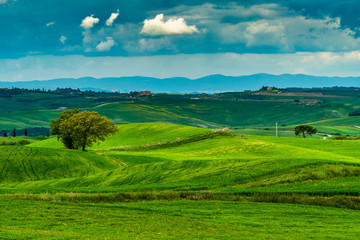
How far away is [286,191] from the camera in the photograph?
132 feet

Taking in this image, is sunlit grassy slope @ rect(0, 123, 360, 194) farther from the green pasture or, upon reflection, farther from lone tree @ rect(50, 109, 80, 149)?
lone tree @ rect(50, 109, 80, 149)

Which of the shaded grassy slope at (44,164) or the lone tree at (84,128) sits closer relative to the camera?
the shaded grassy slope at (44,164)

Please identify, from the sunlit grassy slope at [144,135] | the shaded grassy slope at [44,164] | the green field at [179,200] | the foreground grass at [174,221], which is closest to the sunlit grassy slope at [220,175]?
the green field at [179,200]

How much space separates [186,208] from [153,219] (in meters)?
5.13

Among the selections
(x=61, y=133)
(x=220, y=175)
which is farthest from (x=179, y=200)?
(x=61, y=133)

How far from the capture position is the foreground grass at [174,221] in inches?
985

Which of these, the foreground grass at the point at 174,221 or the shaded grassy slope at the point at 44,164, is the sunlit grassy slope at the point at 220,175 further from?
the foreground grass at the point at 174,221

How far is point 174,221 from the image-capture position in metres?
29.0

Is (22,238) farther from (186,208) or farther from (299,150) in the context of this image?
(299,150)

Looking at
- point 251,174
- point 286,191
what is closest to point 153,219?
point 286,191

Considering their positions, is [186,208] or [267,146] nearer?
[186,208]

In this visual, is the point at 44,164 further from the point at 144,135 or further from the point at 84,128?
the point at 144,135

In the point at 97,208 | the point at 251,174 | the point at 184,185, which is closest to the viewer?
the point at 97,208

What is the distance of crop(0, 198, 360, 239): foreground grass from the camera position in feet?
82.1
